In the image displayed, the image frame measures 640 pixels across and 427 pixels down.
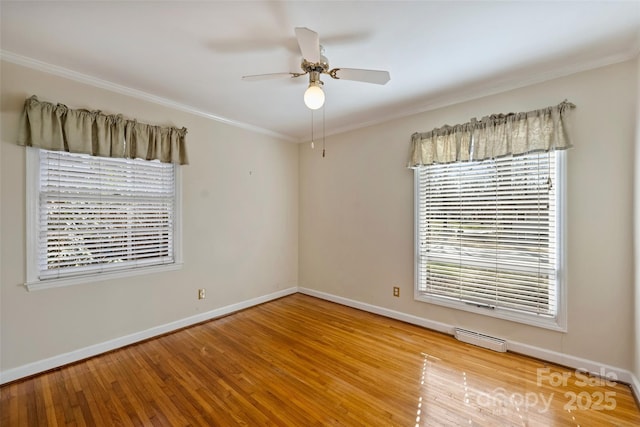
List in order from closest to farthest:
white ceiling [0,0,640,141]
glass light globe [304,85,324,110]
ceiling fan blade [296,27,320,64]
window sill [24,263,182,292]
→ ceiling fan blade [296,27,320,64], white ceiling [0,0,640,141], glass light globe [304,85,324,110], window sill [24,263,182,292]

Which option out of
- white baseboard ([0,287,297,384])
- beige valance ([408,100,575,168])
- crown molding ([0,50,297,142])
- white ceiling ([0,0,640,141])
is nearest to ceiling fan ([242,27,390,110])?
white ceiling ([0,0,640,141])

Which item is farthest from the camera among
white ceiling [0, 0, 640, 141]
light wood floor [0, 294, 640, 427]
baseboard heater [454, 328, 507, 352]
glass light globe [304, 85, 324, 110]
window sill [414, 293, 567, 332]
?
baseboard heater [454, 328, 507, 352]

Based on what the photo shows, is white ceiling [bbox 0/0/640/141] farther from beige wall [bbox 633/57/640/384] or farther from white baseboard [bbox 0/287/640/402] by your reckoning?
white baseboard [bbox 0/287/640/402]

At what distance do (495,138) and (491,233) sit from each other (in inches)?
37.6

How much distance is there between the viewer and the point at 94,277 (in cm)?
258

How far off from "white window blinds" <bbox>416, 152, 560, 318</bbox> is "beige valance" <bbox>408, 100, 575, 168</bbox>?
0.11 metres

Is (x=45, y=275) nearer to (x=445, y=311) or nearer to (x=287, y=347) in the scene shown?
(x=287, y=347)

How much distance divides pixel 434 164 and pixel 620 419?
2.44m

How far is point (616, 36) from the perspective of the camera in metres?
1.94

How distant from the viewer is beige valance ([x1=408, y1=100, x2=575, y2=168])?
2.37m

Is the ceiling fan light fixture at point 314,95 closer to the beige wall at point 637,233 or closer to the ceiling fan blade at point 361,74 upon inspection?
the ceiling fan blade at point 361,74

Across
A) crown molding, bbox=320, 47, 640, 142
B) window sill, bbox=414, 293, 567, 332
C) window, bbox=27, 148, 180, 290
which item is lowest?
window sill, bbox=414, 293, 567, 332

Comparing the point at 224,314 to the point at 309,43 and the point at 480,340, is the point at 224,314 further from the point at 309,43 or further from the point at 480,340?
the point at 309,43

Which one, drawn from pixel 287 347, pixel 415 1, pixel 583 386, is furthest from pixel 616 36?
pixel 287 347
